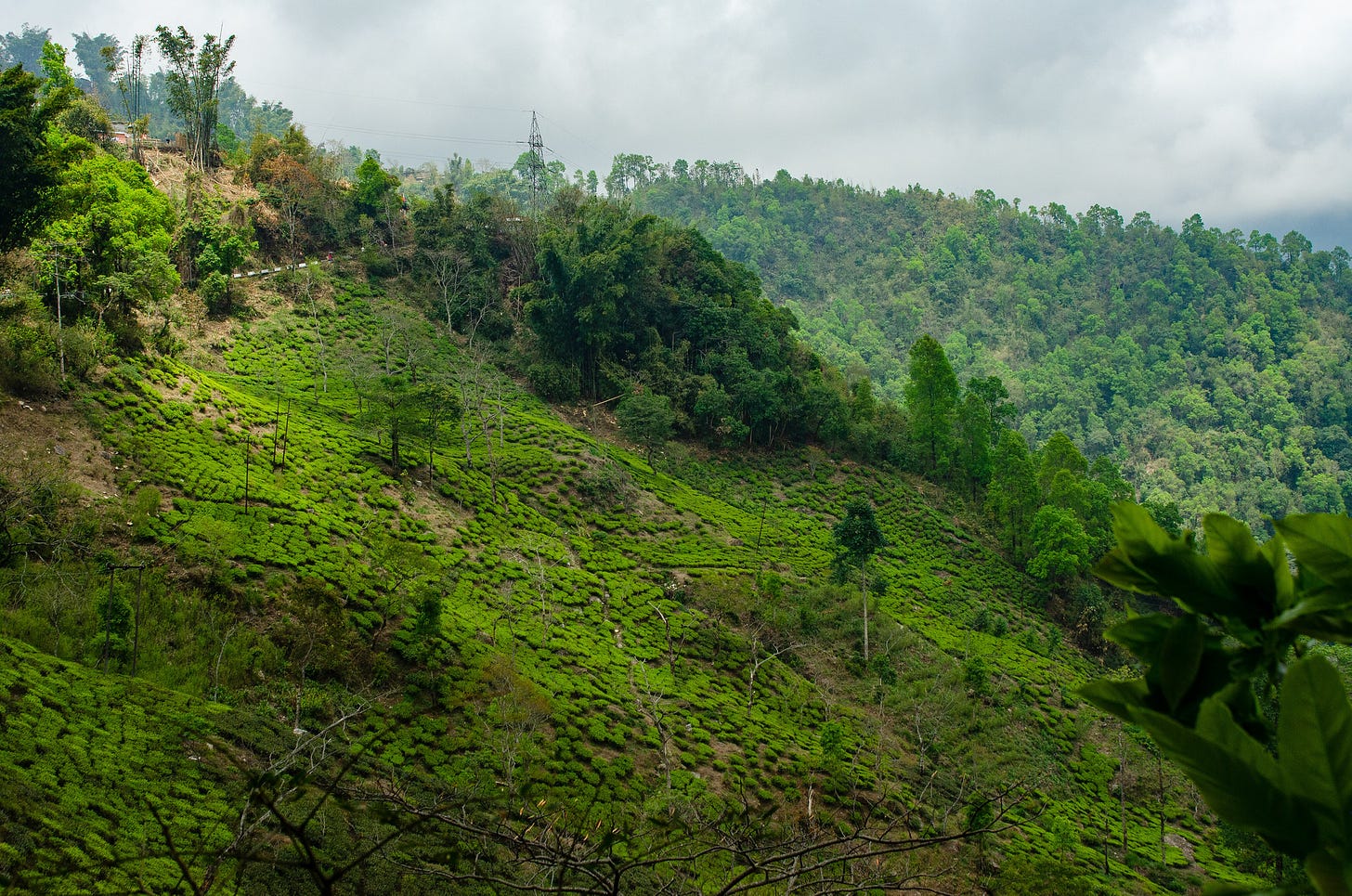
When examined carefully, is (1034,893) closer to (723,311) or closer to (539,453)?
(539,453)

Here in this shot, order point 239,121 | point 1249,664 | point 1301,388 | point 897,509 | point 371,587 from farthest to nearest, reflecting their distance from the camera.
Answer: point 239,121, point 1301,388, point 897,509, point 371,587, point 1249,664

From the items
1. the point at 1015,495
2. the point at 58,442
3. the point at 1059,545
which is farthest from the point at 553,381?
the point at 1059,545

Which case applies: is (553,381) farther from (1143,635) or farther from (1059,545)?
(1143,635)

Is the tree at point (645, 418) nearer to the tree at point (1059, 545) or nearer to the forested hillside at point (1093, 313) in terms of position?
the tree at point (1059, 545)

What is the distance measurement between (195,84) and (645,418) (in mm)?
31328

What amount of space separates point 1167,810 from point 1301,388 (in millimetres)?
84346

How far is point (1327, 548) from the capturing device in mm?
1041

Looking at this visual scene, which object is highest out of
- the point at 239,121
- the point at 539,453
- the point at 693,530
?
the point at 239,121

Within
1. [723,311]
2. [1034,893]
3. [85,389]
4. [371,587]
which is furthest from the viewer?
[723,311]

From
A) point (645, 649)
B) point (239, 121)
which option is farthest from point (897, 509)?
point (239, 121)

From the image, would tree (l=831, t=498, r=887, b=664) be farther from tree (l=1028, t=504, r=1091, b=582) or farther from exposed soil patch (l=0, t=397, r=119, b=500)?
exposed soil patch (l=0, t=397, r=119, b=500)

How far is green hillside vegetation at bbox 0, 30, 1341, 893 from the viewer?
6.79 meters

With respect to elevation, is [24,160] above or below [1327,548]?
above

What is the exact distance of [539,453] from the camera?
1205 inches
